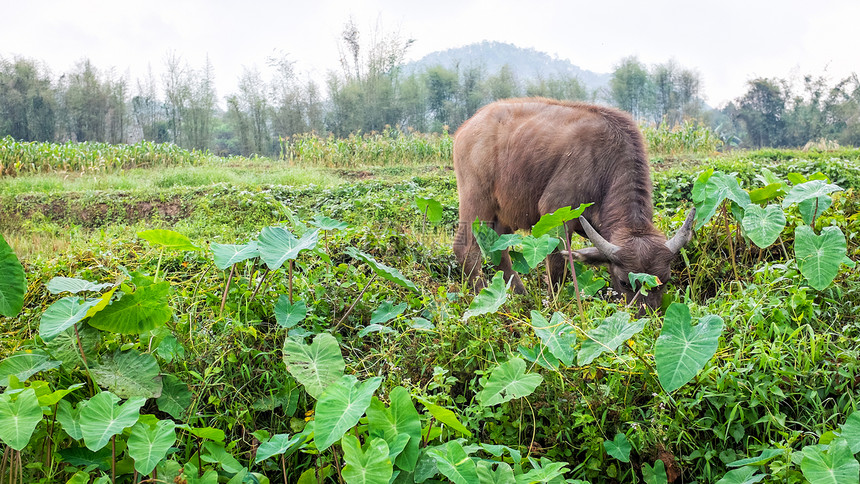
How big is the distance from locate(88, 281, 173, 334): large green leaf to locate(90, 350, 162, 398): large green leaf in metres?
0.14

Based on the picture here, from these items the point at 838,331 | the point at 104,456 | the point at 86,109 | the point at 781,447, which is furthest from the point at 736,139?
the point at 86,109

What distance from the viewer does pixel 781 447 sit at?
75.4 inches

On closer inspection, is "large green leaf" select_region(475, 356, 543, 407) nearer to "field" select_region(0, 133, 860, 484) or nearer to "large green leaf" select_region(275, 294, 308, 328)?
"field" select_region(0, 133, 860, 484)

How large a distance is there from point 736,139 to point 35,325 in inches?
794

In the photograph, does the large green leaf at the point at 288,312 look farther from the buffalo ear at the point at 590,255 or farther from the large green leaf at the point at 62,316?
the buffalo ear at the point at 590,255

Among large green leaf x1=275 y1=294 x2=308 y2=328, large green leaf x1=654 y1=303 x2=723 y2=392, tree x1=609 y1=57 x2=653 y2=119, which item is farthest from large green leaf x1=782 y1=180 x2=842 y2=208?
tree x1=609 y1=57 x2=653 y2=119

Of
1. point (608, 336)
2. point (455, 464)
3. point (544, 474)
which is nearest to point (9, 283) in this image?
point (455, 464)

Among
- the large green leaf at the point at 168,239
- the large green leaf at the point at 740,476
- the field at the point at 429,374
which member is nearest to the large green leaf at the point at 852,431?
the field at the point at 429,374

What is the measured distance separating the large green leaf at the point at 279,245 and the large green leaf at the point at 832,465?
82.6 inches

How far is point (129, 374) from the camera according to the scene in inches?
95.2

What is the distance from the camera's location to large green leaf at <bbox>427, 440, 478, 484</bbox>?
176cm

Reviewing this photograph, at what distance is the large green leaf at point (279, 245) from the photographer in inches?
98.5

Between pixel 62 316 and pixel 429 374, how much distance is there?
5.44ft

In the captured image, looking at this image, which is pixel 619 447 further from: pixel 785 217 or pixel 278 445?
pixel 785 217
